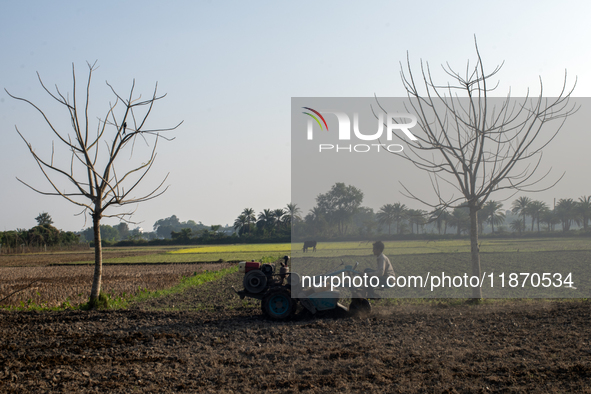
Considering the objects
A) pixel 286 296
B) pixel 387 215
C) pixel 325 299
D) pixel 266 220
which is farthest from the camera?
pixel 266 220

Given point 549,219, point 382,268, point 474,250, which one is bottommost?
point 382,268

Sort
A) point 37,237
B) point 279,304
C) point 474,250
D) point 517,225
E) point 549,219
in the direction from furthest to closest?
1. point 37,237
2. point 517,225
3. point 549,219
4. point 474,250
5. point 279,304

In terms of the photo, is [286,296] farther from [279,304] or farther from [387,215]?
[387,215]

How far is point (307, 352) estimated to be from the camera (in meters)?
6.67

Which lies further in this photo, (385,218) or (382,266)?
(385,218)

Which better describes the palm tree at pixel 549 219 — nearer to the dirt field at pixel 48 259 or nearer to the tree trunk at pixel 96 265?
the dirt field at pixel 48 259

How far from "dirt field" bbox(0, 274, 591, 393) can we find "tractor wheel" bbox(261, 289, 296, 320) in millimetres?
225

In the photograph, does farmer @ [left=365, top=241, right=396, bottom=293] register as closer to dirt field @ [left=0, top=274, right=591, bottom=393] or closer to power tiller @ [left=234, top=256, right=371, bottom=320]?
power tiller @ [left=234, top=256, right=371, bottom=320]

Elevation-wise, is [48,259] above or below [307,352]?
below

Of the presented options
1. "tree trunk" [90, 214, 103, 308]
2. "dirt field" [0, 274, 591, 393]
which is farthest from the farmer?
"tree trunk" [90, 214, 103, 308]

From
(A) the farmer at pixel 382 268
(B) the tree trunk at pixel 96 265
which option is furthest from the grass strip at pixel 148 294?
(A) the farmer at pixel 382 268

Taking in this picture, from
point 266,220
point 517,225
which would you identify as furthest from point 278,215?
point 517,225

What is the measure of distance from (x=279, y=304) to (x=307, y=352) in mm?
2565

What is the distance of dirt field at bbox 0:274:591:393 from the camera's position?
17.2 feet
